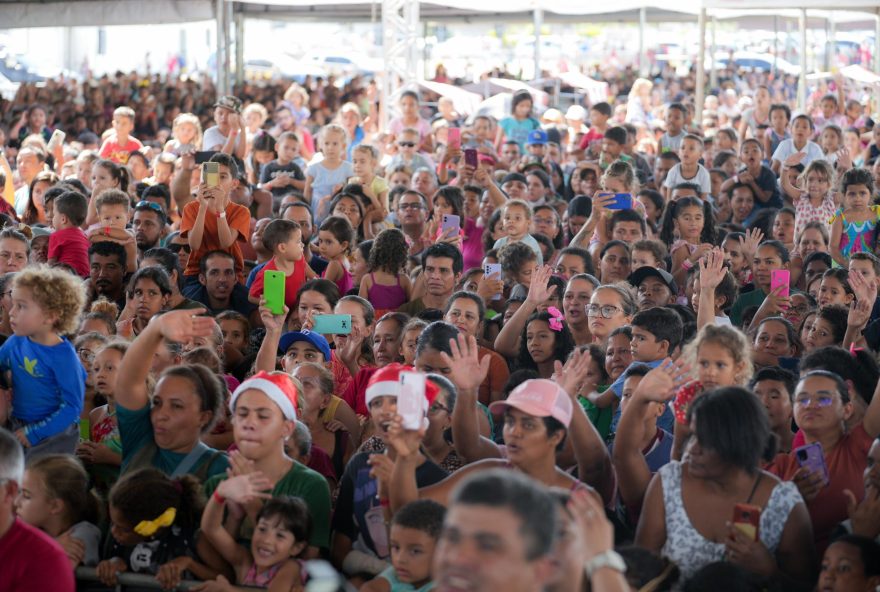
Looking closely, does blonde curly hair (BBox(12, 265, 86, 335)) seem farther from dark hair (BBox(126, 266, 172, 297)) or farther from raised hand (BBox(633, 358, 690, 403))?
raised hand (BBox(633, 358, 690, 403))

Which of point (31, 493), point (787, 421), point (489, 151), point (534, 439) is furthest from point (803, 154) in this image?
point (31, 493)

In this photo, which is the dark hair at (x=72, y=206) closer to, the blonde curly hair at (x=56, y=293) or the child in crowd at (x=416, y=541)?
the blonde curly hair at (x=56, y=293)

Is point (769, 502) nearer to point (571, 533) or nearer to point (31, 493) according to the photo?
point (571, 533)

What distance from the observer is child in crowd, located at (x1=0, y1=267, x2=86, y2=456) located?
482 cm

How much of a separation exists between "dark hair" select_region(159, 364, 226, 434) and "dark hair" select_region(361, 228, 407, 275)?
2966 millimetres

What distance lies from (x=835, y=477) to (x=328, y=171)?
710 cm

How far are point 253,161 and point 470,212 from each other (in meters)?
3.77

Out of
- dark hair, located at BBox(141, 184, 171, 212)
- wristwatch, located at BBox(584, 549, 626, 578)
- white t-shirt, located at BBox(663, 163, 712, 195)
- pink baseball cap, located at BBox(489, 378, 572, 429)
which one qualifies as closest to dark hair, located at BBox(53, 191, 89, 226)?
dark hair, located at BBox(141, 184, 171, 212)

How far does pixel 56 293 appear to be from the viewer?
4.83 meters

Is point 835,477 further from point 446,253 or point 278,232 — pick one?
point 278,232

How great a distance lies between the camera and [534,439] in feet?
13.7

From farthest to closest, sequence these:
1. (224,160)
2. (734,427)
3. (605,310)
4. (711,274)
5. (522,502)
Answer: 1. (224,160)
2. (605,310)
3. (711,274)
4. (734,427)
5. (522,502)

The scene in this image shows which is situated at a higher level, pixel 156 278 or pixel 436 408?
pixel 156 278

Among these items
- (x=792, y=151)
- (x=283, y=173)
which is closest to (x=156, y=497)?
(x=283, y=173)
